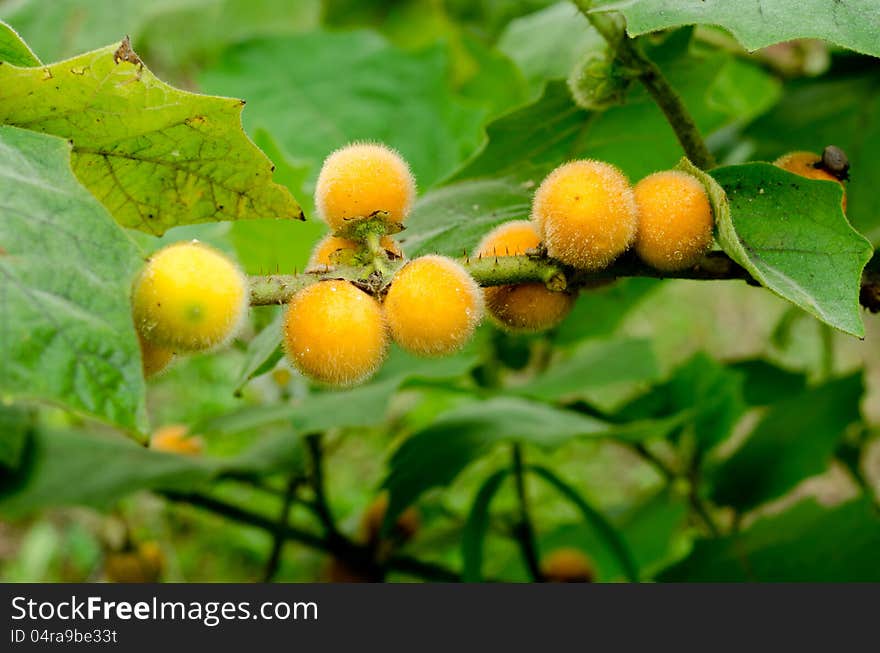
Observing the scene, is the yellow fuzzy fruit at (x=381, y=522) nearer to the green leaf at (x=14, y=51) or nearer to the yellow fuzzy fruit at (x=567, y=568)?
the yellow fuzzy fruit at (x=567, y=568)

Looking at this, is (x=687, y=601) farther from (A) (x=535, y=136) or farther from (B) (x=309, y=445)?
(B) (x=309, y=445)

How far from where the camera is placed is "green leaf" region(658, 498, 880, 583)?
7.36 ft

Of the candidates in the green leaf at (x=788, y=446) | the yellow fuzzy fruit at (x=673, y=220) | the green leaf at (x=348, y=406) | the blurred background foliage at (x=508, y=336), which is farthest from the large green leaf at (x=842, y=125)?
the yellow fuzzy fruit at (x=673, y=220)

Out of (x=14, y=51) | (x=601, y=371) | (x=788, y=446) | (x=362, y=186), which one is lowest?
(x=362, y=186)

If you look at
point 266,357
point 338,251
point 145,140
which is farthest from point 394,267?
point 145,140

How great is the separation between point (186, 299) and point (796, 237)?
77 cm

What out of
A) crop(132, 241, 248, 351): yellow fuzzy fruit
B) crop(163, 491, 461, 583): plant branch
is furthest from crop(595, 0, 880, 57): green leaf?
crop(163, 491, 461, 583): plant branch

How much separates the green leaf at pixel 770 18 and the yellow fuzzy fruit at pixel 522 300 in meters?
0.31

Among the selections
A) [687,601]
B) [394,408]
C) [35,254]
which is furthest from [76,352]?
[394,408]

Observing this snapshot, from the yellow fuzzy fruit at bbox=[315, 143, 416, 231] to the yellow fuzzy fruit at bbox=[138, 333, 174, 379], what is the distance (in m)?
0.30

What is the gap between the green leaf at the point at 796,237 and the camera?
3.79 ft

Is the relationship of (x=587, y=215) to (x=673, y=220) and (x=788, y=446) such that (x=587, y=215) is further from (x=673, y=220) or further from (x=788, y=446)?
(x=788, y=446)

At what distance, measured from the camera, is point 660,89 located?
1425mm

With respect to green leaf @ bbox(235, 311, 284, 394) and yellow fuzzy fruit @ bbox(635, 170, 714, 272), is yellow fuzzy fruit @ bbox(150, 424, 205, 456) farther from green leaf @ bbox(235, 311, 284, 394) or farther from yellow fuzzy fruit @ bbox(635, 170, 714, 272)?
yellow fuzzy fruit @ bbox(635, 170, 714, 272)
